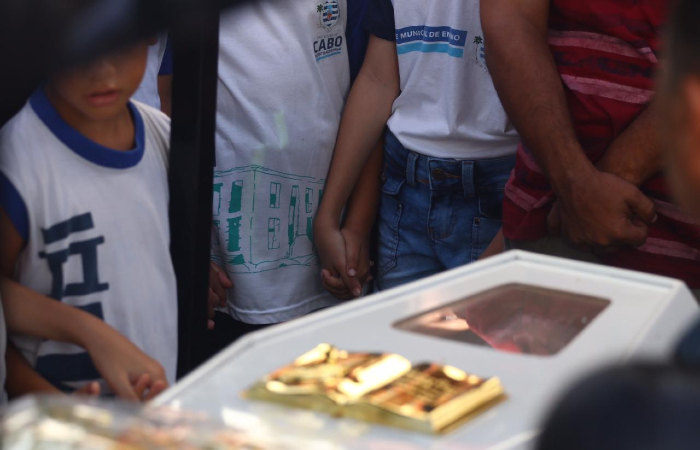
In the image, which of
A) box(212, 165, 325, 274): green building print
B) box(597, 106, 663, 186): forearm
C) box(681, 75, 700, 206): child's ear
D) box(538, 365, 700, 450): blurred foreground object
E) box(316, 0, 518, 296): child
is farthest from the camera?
box(316, 0, 518, 296): child

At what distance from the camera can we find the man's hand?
1453 millimetres

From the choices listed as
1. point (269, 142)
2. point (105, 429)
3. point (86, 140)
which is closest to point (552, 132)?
Answer: point (269, 142)

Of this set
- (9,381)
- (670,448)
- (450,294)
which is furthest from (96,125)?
(670,448)

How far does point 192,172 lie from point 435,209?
36.2 inches

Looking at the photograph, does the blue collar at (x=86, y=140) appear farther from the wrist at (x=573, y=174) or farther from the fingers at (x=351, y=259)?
the fingers at (x=351, y=259)

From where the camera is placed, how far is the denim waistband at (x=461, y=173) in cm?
185

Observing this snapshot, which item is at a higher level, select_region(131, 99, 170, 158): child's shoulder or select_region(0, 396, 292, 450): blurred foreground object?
select_region(131, 99, 170, 158): child's shoulder

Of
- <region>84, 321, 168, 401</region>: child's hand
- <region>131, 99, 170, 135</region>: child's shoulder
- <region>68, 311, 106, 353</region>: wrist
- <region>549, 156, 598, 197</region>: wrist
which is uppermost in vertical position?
<region>131, 99, 170, 135</region>: child's shoulder

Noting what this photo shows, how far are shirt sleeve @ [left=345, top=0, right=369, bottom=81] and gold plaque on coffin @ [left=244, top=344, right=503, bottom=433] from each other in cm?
125

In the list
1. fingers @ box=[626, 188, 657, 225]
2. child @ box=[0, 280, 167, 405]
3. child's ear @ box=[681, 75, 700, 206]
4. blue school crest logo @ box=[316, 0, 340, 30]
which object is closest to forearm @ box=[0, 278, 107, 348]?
child @ box=[0, 280, 167, 405]

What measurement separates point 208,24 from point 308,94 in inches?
33.1

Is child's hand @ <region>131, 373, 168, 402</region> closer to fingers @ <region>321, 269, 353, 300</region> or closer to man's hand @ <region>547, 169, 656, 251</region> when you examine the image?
man's hand @ <region>547, 169, 656, 251</region>

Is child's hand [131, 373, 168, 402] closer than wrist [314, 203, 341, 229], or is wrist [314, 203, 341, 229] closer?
child's hand [131, 373, 168, 402]

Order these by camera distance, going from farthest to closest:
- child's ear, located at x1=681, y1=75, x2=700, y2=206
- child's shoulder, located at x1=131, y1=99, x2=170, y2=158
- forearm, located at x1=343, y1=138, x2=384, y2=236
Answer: forearm, located at x1=343, y1=138, x2=384, y2=236, child's shoulder, located at x1=131, y1=99, x2=170, y2=158, child's ear, located at x1=681, y1=75, x2=700, y2=206
